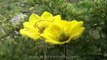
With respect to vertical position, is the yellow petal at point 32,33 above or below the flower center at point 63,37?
above

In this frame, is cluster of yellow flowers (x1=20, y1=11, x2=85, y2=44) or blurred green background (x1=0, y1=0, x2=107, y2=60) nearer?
cluster of yellow flowers (x1=20, y1=11, x2=85, y2=44)

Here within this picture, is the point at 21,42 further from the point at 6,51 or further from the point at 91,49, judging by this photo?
the point at 91,49

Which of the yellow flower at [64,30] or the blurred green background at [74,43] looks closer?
the yellow flower at [64,30]

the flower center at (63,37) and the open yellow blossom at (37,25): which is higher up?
the open yellow blossom at (37,25)

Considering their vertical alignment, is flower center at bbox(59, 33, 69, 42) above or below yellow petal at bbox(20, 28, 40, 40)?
below
